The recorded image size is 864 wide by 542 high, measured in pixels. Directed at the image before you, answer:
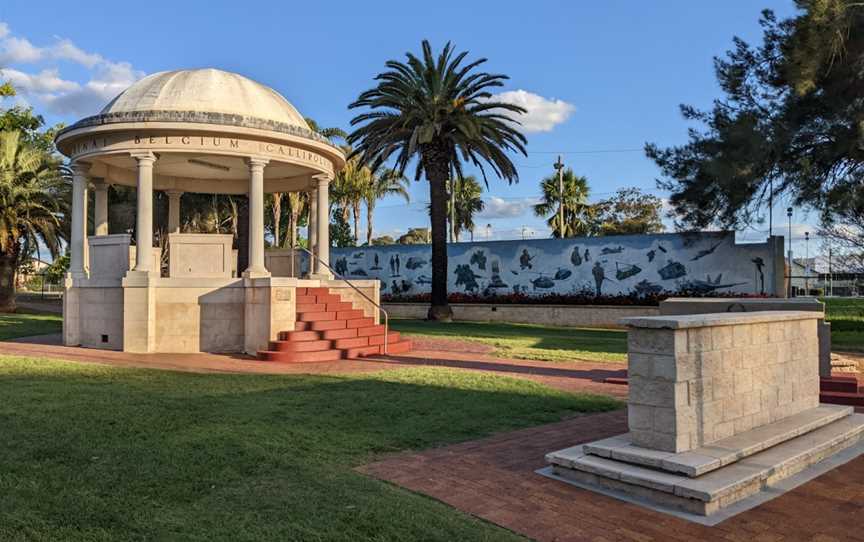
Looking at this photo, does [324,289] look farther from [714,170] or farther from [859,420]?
[714,170]

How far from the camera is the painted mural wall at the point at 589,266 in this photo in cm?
2338

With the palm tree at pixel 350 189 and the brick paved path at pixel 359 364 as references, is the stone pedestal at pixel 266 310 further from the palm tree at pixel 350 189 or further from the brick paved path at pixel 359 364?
the palm tree at pixel 350 189

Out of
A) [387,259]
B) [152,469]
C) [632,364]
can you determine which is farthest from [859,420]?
[387,259]

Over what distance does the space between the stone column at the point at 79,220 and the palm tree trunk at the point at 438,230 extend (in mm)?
13096

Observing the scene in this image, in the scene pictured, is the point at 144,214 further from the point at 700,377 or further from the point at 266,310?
the point at 700,377

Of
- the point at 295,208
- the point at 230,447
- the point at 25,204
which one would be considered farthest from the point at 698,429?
the point at 295,208

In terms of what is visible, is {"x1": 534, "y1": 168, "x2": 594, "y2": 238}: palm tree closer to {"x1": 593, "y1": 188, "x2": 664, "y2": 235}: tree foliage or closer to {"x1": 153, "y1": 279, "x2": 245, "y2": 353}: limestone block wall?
{"x1": 593, "y1": 188, "x2": 664, "y2": 235}: tree foliage

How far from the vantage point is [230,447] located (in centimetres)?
578

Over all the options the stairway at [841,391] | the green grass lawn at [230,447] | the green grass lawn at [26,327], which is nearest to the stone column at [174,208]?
the green grass lawn at [26,327]

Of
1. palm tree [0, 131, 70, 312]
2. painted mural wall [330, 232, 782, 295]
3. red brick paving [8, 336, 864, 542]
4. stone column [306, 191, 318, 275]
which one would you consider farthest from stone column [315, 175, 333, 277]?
palm tree [0, 131, 70, 312]

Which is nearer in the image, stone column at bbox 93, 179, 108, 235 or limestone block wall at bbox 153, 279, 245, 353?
limestone block wall at bbox 153, 279, 245, 353

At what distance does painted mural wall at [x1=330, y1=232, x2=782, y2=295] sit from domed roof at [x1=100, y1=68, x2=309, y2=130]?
14.1 m

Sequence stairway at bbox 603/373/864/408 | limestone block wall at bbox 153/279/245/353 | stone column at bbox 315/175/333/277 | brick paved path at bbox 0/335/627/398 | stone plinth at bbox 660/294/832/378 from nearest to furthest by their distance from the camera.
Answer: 1. stairway at bbox 603/373/864/408
2. stone plinth at bbox 660/294/832/378
3. brick paved path at bbox 0/335/627/398
4. limestone block wall at bbox 153/279/245/353
5. stone column at bbox 315/175/333/277

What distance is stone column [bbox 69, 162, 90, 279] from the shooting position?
47.9 ft
